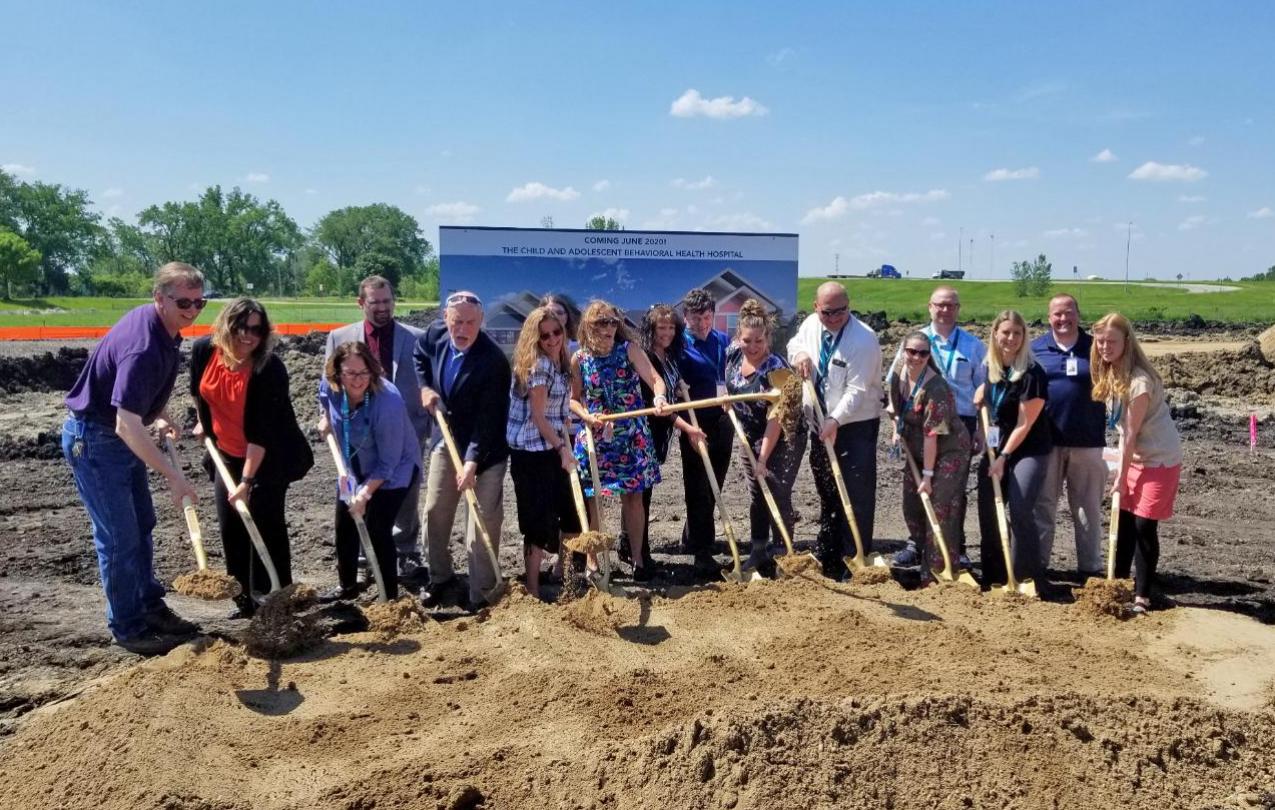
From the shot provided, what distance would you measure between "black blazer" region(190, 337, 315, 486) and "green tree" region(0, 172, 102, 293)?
75.0 meters

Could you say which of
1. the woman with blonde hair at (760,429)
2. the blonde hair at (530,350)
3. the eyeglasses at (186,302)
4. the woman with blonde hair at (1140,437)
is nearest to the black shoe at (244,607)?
the eyeglasses at (186,302)

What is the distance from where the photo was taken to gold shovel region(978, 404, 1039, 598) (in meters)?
5.76

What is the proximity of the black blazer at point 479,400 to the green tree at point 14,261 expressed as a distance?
5776 cm

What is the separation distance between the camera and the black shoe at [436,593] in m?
5.84

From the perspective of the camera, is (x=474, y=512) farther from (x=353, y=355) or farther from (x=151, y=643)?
(x=151, y=643)

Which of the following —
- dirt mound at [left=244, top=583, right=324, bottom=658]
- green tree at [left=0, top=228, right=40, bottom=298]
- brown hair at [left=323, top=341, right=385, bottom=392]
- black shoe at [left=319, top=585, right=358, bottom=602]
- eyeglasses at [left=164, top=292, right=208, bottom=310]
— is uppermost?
green tree at [left=0, top=228, right=40, bottom=298]

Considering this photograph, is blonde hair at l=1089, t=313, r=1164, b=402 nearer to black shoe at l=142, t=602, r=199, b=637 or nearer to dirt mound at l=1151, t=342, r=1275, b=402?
black shoe at l=142, t=602, r=199, b=637

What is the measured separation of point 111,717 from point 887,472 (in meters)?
7.86

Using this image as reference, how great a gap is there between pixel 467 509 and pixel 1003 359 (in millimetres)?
3359

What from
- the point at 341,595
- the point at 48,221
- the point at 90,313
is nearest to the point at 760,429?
the point at 341,595

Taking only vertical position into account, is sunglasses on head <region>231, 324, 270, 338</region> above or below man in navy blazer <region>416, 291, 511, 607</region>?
above

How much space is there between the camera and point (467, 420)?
18.1 ft

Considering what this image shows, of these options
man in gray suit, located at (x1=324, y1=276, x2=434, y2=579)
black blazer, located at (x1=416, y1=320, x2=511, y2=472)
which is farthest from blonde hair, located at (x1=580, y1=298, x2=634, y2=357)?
man in gray suit, located at (x1=324, y1=276, x2=434, y2=579)

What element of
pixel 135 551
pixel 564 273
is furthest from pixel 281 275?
pixel 135 551
